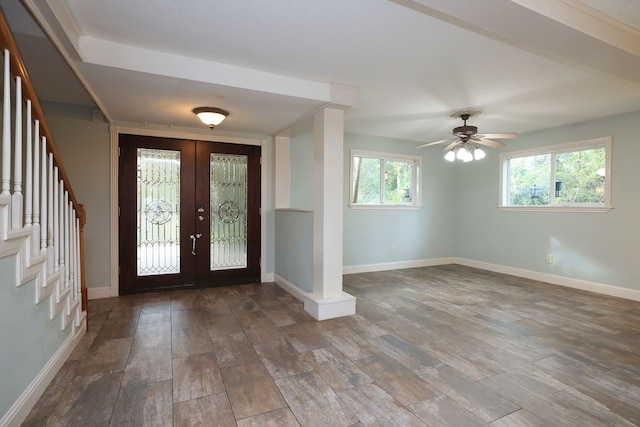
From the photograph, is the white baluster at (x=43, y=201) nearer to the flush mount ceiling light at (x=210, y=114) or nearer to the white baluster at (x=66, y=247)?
the white baluster at (x=66, y=247)

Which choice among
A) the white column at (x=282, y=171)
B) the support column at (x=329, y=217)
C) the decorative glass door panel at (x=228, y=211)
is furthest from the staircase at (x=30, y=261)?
the white column at (x=282, y=171)

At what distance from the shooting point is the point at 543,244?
16.9ft

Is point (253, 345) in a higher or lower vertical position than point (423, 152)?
lower

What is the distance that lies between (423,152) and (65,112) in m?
5.65

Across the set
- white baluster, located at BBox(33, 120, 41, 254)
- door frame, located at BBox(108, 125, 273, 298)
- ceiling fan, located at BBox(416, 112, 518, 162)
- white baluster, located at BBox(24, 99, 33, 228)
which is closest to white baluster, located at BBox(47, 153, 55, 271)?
white baluster, located at BBox(33, 120, 41, 254)

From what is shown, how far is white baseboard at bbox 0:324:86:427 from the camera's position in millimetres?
1672

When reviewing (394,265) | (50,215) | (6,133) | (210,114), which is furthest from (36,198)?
(394,265)

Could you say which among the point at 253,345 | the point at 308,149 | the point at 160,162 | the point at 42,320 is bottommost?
the point at 253,345

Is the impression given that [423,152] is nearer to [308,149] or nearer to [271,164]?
[308,149]

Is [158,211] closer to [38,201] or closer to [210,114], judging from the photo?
[210,114]

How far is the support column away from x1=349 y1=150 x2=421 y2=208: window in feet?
6.86

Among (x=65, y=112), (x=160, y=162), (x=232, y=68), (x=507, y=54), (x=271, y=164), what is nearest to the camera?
(x=507, y=54)

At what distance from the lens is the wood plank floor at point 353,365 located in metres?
1.87

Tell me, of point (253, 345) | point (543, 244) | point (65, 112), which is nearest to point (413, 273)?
point (543, 244)
